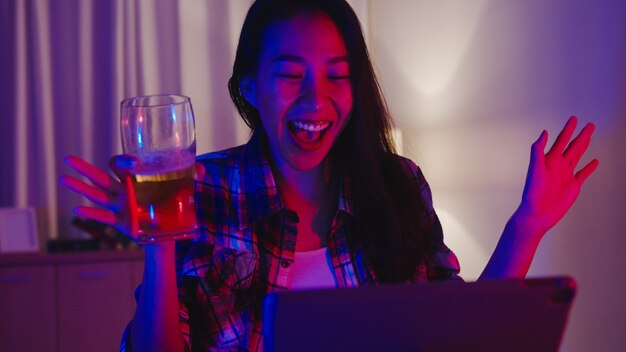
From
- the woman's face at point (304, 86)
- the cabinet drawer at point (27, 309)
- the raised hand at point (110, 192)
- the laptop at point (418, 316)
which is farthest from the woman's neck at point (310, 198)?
the cabinet drawer at point (27, 309)

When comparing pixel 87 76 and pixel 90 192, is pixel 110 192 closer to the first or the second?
pixel 90 192

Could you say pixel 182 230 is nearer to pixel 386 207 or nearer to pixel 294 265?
pixel 294 265

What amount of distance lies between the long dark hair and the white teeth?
11 centimetres

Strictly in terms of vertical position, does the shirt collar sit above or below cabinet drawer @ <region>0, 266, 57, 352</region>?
above

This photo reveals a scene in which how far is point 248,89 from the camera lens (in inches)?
56.8

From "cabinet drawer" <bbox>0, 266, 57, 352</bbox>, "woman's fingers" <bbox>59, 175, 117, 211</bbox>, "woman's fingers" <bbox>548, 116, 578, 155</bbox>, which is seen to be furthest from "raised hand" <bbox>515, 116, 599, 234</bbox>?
"cabinet drawer" <bbox>0, 266, 57, 352</bbox>

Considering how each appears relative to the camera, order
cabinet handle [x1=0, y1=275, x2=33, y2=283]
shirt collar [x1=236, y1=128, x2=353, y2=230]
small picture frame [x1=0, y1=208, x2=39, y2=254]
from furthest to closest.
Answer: small picture frame [x1=0, y1=208, x2=39, y2=254] → cabinet handle [x1=0, y1=275, x2=33, y2=283] → shirt collar [x1=236, y1=128, x2=353, y2=230]

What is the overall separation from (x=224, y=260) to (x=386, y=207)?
15.3 inches

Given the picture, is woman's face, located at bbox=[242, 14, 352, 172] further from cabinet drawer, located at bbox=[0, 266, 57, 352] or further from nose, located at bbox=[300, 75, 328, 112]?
cabinet drawer, located at bbox=[0, 266, 57, 352]

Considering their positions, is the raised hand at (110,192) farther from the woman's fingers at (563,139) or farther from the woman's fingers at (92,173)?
the woman's fingers at (563,139)

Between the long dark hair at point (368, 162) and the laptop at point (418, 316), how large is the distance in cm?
72

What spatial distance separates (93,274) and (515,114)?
2.09 meters

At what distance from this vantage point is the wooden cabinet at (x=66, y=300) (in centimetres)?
293

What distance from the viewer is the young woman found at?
47.1 inches
